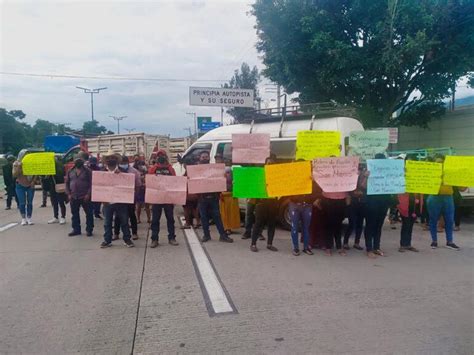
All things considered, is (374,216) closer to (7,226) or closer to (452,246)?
(452,246)

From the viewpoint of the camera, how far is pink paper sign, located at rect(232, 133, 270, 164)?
720 cm

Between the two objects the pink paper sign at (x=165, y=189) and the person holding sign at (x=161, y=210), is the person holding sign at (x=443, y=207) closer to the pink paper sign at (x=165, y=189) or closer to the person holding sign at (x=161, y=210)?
the pink paper sign at (x=165, y=189)

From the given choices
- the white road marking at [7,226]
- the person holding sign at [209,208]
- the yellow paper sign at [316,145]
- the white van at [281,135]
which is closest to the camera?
the yellow paper sign at [316,145]

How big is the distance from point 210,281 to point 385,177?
3.39 meters

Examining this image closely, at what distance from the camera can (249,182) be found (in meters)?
6.93

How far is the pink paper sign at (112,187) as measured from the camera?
7.03 meters

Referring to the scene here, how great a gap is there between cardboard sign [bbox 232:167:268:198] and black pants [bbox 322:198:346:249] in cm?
107

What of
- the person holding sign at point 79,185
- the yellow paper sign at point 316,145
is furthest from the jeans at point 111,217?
the yellow paper sign at point 316,145

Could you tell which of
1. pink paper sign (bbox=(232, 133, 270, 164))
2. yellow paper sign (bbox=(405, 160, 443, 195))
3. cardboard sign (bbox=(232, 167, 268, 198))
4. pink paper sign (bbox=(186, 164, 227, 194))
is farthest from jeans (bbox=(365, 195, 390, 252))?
pink paper sign (bbox=(186, 164, 227, 194))

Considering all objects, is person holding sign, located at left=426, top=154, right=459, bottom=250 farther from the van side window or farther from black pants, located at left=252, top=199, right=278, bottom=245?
the van side window

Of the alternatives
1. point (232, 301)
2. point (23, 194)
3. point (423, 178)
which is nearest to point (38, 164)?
point (23, 194)

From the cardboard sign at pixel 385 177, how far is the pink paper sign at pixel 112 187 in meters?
4.22

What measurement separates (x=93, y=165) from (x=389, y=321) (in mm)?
7477

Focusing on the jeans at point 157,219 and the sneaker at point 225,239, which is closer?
the jeans at point 157,219
